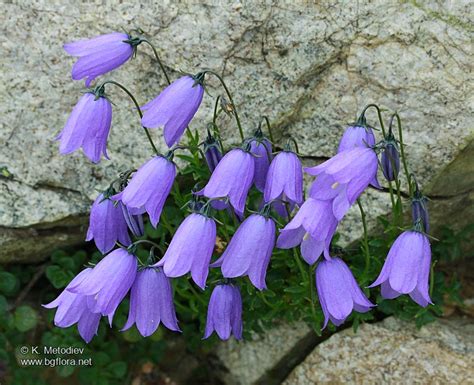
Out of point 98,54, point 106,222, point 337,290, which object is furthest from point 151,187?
point 337,290

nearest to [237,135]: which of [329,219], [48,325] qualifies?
[329,219]

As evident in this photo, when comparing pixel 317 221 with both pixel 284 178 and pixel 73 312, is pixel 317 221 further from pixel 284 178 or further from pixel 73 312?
pixel 73 312

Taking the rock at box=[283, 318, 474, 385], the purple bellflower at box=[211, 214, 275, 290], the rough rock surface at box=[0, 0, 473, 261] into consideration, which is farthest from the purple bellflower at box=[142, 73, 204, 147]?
the rock at box=[283, 318, 474, 385]

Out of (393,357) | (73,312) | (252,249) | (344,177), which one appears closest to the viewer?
(344,177)

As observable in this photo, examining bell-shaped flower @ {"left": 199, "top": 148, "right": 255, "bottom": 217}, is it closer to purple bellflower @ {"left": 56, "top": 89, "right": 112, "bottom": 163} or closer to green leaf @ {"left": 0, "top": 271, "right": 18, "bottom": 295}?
purple bellflower @ {"left": 56, "top": 89, "right": 112, "bottom": 163}

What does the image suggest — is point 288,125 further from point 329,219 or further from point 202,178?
point 329,219

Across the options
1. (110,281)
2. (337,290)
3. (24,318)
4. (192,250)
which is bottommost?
(24,318)

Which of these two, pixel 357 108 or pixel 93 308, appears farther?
pixel 357 108
